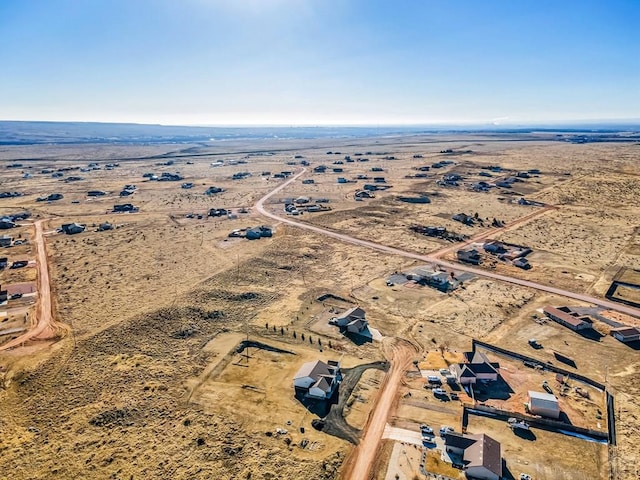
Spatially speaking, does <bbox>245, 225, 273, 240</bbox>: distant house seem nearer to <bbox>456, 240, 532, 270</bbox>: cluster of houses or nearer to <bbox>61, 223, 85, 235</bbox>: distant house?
<bbox>61, 223, 85, 235</bbox>: distant house

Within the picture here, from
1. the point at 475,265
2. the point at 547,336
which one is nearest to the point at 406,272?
the point at 475,265

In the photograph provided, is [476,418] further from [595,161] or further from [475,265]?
[595,161]

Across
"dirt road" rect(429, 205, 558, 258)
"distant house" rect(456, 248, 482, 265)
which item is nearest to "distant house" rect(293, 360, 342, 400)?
"distant house" rect(456, 248, 482, 265)

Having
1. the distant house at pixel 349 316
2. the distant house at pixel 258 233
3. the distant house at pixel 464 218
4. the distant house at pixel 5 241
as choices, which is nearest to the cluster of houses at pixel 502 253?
the distant house at pixel 464 218

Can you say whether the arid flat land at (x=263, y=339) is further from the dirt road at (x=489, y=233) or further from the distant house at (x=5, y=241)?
the distant house at (x=5, y=241)

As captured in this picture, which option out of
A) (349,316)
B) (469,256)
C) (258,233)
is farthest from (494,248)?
(258,233)

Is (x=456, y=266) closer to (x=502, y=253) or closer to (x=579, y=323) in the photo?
(x=502, y=253)
